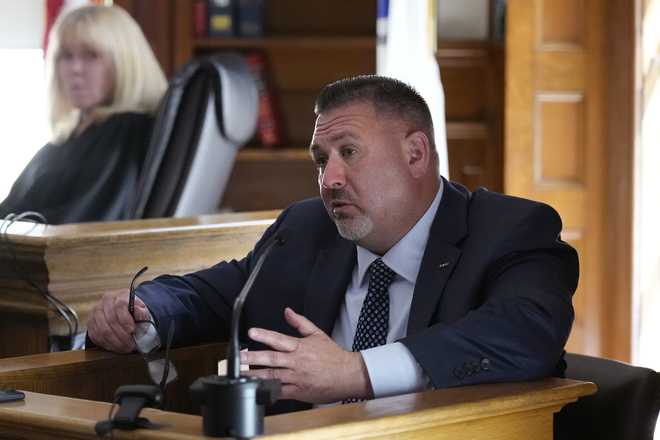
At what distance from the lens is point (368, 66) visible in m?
5.60

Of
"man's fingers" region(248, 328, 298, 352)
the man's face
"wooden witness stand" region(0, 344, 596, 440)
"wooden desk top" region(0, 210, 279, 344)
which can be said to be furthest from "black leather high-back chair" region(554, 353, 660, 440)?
"wooden desk top" region(0, 210, 279, 344)

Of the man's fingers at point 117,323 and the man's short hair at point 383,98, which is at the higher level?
the man's short hair at point 383,98

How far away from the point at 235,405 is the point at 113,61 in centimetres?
254

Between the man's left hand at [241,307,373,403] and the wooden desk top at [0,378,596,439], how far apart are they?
0.30 feet

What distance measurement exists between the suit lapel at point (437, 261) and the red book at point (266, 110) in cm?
341

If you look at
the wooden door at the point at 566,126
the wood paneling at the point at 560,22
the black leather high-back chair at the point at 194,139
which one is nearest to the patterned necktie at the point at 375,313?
the black leather high-back chair at the point at 194,139

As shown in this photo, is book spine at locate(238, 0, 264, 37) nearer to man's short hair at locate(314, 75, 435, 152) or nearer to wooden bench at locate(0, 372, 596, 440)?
man's short hair at locate(314, 75, 435, 152)

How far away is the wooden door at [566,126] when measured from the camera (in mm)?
4715

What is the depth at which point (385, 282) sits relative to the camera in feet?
6.93

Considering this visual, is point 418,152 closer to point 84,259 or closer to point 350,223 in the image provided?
point 350,223

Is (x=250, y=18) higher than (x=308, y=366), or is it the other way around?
(x=250, y=18)

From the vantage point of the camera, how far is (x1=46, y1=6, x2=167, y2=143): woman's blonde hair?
3785 mm

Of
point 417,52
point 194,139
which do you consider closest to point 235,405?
point 194,139

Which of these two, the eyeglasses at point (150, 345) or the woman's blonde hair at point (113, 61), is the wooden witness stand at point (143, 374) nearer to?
the eyeglasses at point (150, 345)
